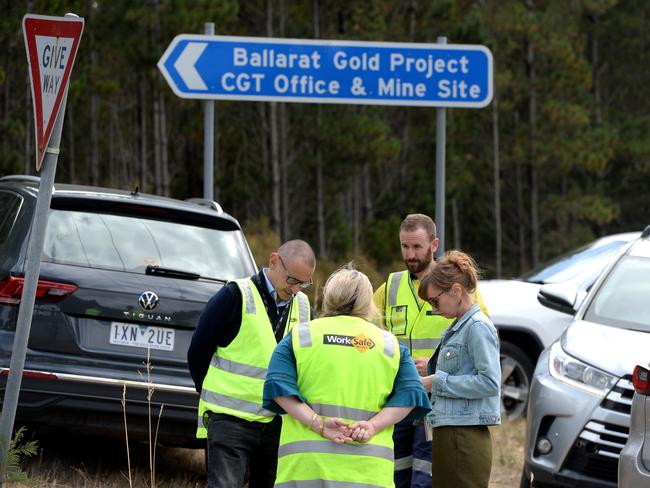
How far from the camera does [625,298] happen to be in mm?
7582

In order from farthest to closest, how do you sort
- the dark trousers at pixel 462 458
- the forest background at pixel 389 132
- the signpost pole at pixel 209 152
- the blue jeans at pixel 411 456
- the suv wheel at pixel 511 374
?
the forest background at pixel 389 132, the suv wheel at pixel 511 374, the signpost pole at pixel 209 152, the blue jeans at pixel 411 456, the dark trousers at pixel 462 458

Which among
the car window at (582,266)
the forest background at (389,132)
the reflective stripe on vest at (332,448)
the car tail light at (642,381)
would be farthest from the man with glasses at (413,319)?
the forest background at (389,132)

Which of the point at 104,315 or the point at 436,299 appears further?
the point at 104,315

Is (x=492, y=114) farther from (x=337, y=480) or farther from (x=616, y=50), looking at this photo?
(x=337, y=480)

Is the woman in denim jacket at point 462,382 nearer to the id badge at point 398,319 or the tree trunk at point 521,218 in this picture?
the id badge at point 398,319

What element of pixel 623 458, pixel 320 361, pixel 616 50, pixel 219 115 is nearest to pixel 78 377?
pixel 320 361

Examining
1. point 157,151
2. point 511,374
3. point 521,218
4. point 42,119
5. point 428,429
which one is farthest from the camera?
point 521,218

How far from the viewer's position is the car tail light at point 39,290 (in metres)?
6.12

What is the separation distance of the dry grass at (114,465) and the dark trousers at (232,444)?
1.56m

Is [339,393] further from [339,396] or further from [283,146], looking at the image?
[283,146]

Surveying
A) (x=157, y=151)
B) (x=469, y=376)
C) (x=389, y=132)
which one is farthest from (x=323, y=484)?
(x=389, y=132)

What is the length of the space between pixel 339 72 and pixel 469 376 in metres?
3.96

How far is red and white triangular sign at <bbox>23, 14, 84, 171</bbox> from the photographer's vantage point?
17.3 feet

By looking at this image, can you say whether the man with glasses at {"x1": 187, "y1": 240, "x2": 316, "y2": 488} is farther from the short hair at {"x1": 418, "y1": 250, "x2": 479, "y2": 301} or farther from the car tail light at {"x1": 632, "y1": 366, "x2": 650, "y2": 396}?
the car tail light at {"x1": 632, "y1": 366, "x2": 650, "y2": 396}
